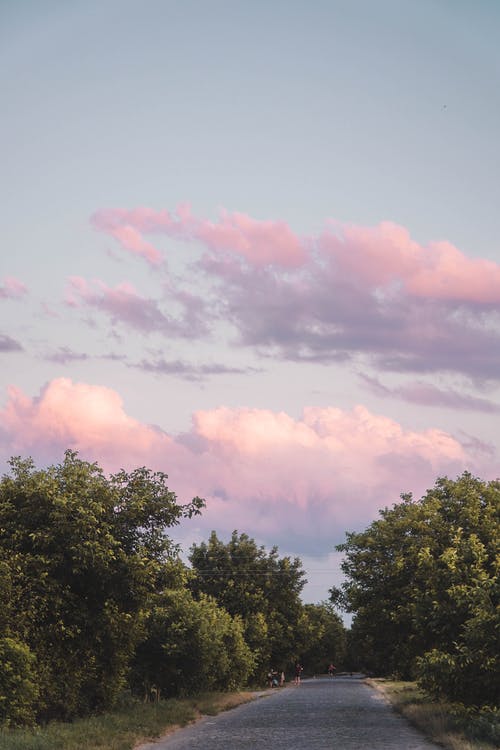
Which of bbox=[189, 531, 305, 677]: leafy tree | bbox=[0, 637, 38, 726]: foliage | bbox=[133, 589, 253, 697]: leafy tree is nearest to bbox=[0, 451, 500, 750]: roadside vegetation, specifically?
bbox=[0, 637, 38, 726]: foliage

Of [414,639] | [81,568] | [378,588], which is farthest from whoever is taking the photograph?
[378,588]

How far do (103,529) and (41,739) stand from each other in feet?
27.7

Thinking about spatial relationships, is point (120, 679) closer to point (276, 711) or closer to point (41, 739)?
point (41, 739)

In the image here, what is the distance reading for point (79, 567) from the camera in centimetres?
2919

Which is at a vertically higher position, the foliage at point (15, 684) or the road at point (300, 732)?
the foliage at point (15, 684)

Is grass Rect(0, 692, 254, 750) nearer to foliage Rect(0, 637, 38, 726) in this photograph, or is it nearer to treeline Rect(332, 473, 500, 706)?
foliage Rect(0, 637, 38, 726)

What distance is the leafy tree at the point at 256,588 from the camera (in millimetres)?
91000

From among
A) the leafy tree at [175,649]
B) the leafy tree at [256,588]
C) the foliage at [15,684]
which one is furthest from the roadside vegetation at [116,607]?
the leafy tree at [256,588]

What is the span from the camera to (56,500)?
A: 28.9m

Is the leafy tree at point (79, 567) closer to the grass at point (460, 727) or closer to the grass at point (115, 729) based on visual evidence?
the grass at point (115, 729)

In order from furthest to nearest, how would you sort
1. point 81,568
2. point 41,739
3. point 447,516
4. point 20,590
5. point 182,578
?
point 447,516 → point 182,578 → point 81,568 → point 20,590 → point 41,739

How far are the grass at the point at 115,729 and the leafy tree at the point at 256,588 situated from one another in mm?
47746

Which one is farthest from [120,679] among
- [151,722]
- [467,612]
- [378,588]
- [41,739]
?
[378,588]

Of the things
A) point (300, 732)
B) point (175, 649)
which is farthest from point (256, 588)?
point (300, 732)
